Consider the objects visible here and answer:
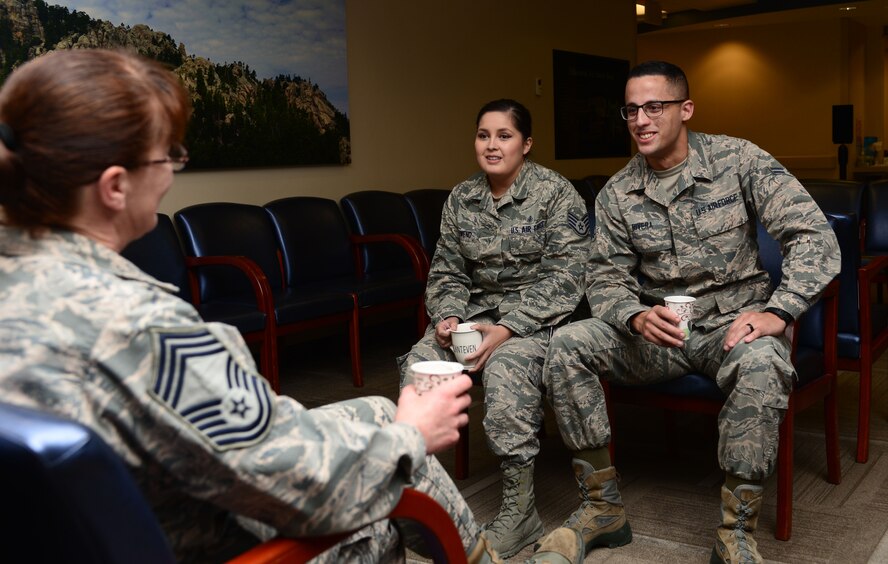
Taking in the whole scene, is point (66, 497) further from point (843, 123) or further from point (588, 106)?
point (843, 123)

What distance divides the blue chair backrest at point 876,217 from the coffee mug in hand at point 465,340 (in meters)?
2.74

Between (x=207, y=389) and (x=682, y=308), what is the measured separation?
150cm

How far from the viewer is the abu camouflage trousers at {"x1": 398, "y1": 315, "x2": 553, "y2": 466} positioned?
2387mm

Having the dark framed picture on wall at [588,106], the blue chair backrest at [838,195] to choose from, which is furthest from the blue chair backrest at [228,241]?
the dark framed picture on wall at [588,106]

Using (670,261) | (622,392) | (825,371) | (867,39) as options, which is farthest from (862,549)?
(867,39)

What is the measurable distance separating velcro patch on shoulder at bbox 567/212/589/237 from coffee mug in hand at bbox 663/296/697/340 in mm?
647

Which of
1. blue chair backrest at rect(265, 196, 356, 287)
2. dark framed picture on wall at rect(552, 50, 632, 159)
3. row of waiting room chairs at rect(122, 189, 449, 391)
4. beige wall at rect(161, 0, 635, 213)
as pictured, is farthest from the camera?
dark framed picture on wall at rect(552, 50, 632, 159)

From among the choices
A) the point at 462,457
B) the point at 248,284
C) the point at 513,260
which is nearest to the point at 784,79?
the point at 248,284

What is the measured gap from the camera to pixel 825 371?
2.60 metres

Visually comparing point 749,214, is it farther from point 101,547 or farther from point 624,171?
point 101,547

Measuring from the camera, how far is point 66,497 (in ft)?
2.71

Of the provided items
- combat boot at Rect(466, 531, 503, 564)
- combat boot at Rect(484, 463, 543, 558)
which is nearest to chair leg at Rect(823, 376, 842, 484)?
combat boot at Rect(484, 463, 543, 558)

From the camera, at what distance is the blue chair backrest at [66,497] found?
82 cm

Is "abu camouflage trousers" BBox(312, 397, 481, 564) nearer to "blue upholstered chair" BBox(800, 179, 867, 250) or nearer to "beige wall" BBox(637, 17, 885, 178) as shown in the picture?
"blue upholstered chair" BBox(800, 179, 867, 250)
